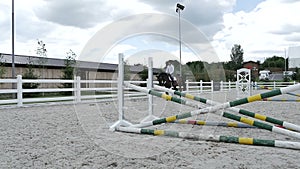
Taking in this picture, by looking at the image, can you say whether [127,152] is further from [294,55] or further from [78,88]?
[294,55]

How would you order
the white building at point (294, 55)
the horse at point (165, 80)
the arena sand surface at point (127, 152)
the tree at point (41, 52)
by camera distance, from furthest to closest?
the white building at point (294, 55), the tree at point (41, 52), the horse at point (165, 80), the arena sand surface at point (127, 152)

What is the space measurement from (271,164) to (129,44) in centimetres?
260

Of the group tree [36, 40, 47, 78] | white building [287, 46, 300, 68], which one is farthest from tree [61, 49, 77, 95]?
white building [287, 46, 300, 68]

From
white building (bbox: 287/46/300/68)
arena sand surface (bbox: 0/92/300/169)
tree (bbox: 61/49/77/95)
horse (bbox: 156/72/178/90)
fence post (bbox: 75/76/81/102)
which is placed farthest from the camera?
white building (bbox: 287/46/300/68)

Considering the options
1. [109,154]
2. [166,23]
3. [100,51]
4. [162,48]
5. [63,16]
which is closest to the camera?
[109,154]

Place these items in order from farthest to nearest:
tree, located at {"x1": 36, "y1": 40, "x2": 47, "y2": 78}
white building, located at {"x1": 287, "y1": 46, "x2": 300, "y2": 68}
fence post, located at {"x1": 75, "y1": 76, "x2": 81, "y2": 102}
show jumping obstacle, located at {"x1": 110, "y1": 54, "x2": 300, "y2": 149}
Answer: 1. white building, located at {"x1": 287, "y1": 46, "x2": 300, "y2": 68}
2. tree, located at {"x1": 36, "y1": 40, "x2": 47, "y2": 78}
3. fence post, located at {"x1": 75, "y1": 76, "x2": 81, "y2": 102}
4. show jumping obstacle, located at {"x1": 110, "y1": 54, "x2": 300, "y2": 149}

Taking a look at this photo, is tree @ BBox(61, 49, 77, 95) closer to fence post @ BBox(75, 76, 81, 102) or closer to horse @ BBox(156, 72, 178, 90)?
fence post @ BBox(75, 76, 81, 102)

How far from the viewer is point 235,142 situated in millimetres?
2570

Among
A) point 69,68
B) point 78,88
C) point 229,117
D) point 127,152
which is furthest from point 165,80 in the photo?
point 69,68

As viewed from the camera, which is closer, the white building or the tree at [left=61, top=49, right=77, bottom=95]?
the tree at [left=61, top=49, right=77, bottom=95]

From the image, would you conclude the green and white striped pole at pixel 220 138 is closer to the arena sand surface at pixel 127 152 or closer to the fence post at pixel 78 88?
→ the arena sand surface at pixel 127 152

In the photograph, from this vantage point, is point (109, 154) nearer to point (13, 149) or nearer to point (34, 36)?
point (13, 149)

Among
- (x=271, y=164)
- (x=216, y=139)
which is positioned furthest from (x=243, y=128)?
(x=271, y=164)

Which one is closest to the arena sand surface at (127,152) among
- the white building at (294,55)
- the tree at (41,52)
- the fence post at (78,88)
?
the fence post at (78,88)
